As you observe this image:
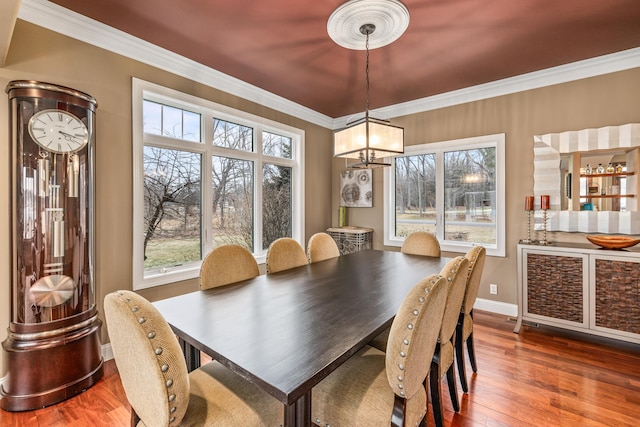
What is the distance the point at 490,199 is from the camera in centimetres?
367

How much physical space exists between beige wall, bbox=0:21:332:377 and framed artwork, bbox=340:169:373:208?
8.52 ft

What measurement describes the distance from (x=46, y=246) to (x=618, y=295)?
4424 millimetres

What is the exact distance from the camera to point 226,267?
2.08 m

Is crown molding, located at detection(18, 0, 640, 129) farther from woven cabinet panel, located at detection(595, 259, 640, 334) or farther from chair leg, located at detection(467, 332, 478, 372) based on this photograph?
chair leg, located at detection(467, 332, 478, 372)

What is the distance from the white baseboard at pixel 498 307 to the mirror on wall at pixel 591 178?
0.97m

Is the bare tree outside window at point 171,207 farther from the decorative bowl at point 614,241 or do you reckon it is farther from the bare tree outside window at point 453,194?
the decorative bowl at point 614,241

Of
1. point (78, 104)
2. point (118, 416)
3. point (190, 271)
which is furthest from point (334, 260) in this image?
point (78, 104)

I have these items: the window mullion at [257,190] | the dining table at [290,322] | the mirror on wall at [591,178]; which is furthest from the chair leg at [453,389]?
the window mullion at [257,190]

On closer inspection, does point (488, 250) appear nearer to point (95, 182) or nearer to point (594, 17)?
point (594, 17)

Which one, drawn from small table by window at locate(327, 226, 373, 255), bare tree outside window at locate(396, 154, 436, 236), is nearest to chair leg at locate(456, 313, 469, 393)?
bare tree outside window at locate(396, 154, 436, 236)

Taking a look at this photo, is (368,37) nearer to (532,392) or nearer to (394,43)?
(394,43)

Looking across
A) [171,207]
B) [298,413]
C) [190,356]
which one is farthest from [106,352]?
[298,413]

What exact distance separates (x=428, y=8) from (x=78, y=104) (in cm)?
252

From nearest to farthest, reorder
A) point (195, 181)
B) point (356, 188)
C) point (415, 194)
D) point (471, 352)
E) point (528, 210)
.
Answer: point (471, 352)
point (195, 181)
point (528, 210)
point (415, 194)
point (356, 188)
